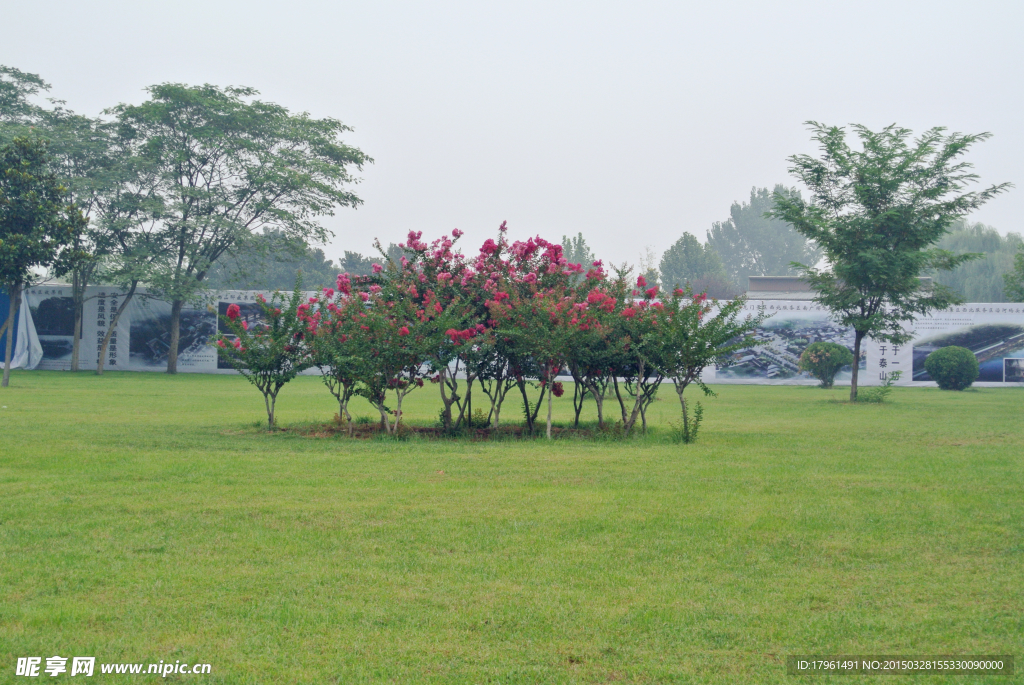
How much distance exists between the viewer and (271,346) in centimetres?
1254

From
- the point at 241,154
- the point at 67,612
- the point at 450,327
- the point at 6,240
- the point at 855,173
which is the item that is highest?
the point at 241,154

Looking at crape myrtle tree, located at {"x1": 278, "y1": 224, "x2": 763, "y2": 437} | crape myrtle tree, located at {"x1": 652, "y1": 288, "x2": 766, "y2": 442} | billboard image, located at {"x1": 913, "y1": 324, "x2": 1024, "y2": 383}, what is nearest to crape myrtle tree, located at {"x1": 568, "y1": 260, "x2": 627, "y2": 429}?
crape myrtle tree, located at {"x1": 278, "y1": 224, "x2": 763, "y2": 437}

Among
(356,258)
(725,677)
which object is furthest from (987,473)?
(356,258)

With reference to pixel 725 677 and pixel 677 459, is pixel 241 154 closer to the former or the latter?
pixel 677 459

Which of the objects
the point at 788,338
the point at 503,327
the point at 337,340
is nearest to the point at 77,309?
the point at 337,340

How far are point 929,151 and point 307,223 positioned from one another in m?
24.4

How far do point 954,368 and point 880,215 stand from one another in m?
9.41

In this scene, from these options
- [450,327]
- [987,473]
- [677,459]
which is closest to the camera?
[987,473]

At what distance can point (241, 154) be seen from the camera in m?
34.0

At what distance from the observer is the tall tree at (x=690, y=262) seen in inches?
2606

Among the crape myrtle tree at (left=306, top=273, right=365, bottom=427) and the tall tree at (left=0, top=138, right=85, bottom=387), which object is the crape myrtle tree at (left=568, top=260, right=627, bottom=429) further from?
the tall tree at (left=0, top=138, right=85, bottom=387)

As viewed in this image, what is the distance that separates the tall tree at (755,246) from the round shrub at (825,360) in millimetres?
62923

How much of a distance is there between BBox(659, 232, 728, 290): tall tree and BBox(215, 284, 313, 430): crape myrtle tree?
55.5 m

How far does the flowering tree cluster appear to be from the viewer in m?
12.0
